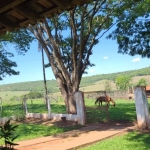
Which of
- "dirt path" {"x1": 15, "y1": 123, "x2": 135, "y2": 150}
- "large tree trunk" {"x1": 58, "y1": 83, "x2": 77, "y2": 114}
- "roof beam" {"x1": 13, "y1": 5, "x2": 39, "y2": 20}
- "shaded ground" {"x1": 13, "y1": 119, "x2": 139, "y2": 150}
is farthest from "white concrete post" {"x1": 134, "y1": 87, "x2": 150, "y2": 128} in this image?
"roof beam" {"x1": 13, "y1": 5, "x2": 39, "y2": 20}

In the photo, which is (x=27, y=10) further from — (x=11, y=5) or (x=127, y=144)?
(x=127, y=144)

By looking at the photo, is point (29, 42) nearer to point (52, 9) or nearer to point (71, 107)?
point (71, 107)

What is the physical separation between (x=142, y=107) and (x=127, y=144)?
2.71m

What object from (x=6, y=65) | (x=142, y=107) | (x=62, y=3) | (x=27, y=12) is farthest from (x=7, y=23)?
(x=6, y=65)

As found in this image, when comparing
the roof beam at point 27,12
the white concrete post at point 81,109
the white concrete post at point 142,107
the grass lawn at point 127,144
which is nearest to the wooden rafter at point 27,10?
the roof beam at point 27,12

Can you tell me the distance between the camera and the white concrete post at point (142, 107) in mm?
8812

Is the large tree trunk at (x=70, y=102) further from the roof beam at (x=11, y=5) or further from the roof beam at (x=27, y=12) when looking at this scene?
the roof beam at (x=11, y=5)

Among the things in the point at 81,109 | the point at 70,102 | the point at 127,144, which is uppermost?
the point at 70,102

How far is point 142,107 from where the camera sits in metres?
8.92

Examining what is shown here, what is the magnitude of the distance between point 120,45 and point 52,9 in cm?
975

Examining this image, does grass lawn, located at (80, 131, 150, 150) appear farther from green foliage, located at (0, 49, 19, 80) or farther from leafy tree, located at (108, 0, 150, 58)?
green foliage, located at (0, 49, 19, 80)

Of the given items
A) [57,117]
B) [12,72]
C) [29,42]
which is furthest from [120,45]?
[12,72]

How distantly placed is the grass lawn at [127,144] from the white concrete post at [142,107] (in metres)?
1.27

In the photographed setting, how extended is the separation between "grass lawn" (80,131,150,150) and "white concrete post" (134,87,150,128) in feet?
4.17
